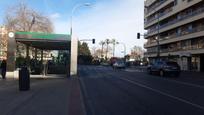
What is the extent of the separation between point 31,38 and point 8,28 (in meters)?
33.9

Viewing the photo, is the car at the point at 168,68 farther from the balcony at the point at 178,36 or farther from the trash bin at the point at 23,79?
the trash bin at the point at 23,79

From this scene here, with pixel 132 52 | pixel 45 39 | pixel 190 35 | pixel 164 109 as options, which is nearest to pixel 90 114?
pixel 164 109

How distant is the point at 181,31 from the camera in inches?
2891

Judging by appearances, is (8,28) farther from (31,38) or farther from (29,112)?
(29,112)

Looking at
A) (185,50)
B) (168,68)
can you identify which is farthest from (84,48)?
(168,68)

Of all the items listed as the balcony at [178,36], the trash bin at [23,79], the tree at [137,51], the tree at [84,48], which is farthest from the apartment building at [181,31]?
the tree at [137,51]

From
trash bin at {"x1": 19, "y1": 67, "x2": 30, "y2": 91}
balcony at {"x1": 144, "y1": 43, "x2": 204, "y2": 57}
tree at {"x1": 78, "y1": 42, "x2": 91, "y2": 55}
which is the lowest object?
trash bin at {"x1": 19, "y1": 67, "x2": 30, "y2": 91}

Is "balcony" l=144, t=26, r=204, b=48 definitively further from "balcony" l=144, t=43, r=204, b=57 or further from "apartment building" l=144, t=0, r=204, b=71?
"balcony" l=144, t=43, r=204, b=57

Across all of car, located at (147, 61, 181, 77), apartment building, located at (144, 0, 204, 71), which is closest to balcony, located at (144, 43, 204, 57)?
apartment building, located at (144, 0, 204, 71)

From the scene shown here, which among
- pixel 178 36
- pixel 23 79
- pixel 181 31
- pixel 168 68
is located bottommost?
pixel 23 79

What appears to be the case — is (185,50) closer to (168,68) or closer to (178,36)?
(178,36)

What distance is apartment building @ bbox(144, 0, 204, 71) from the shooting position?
63369 millimetres

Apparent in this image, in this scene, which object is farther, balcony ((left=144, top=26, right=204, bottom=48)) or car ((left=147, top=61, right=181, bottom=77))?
balcony ((left=144, top=26, right=204, bottom=48))

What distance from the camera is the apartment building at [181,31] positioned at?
208ft
